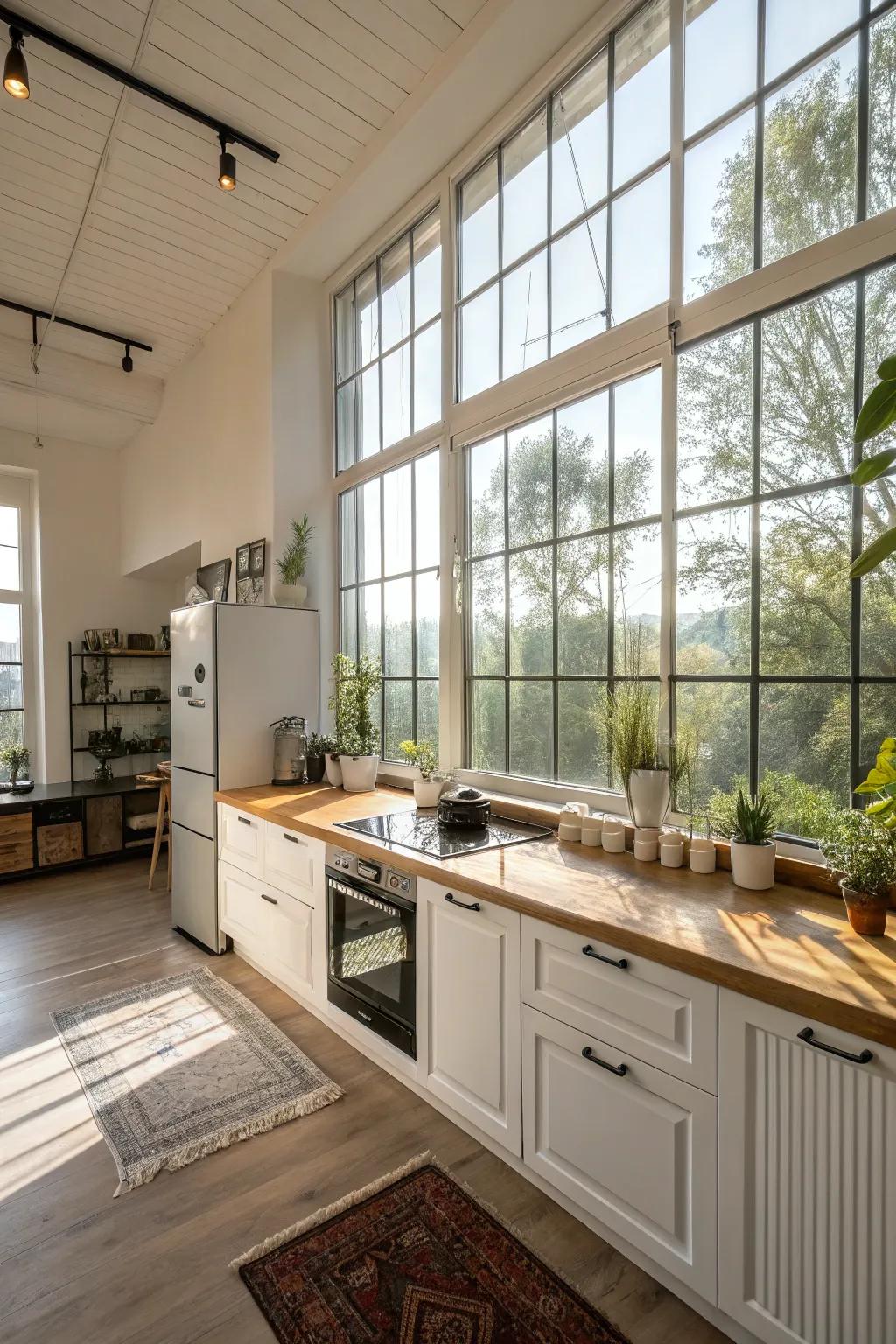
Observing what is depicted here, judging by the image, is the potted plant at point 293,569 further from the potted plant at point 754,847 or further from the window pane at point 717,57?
the potted plant at point 754,847

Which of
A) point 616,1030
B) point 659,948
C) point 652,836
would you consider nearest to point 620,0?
point 652,836

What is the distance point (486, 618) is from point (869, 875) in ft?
5.77

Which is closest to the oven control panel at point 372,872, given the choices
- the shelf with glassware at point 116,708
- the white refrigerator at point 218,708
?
the white refrigerator at point 218,708

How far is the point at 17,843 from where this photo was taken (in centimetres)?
464

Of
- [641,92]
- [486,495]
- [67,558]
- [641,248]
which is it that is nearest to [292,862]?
[486,495]

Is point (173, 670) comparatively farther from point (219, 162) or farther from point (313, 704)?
point (219, 162)

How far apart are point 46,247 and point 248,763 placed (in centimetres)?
302

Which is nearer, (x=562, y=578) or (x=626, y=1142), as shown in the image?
(x=626, y=1142)

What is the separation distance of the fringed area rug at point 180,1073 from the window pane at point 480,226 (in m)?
3.24

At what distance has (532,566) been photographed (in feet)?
8.64

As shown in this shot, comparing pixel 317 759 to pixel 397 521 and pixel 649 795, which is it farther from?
pixel 649 795

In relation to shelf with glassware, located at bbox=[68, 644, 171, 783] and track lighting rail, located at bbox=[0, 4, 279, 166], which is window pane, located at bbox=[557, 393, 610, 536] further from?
shelf with glassware, located at bbox=[68, 644, 171, 783]

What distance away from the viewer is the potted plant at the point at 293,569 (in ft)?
11.9

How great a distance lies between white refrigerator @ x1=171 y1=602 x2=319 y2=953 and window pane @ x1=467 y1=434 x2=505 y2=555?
47.1 inches
